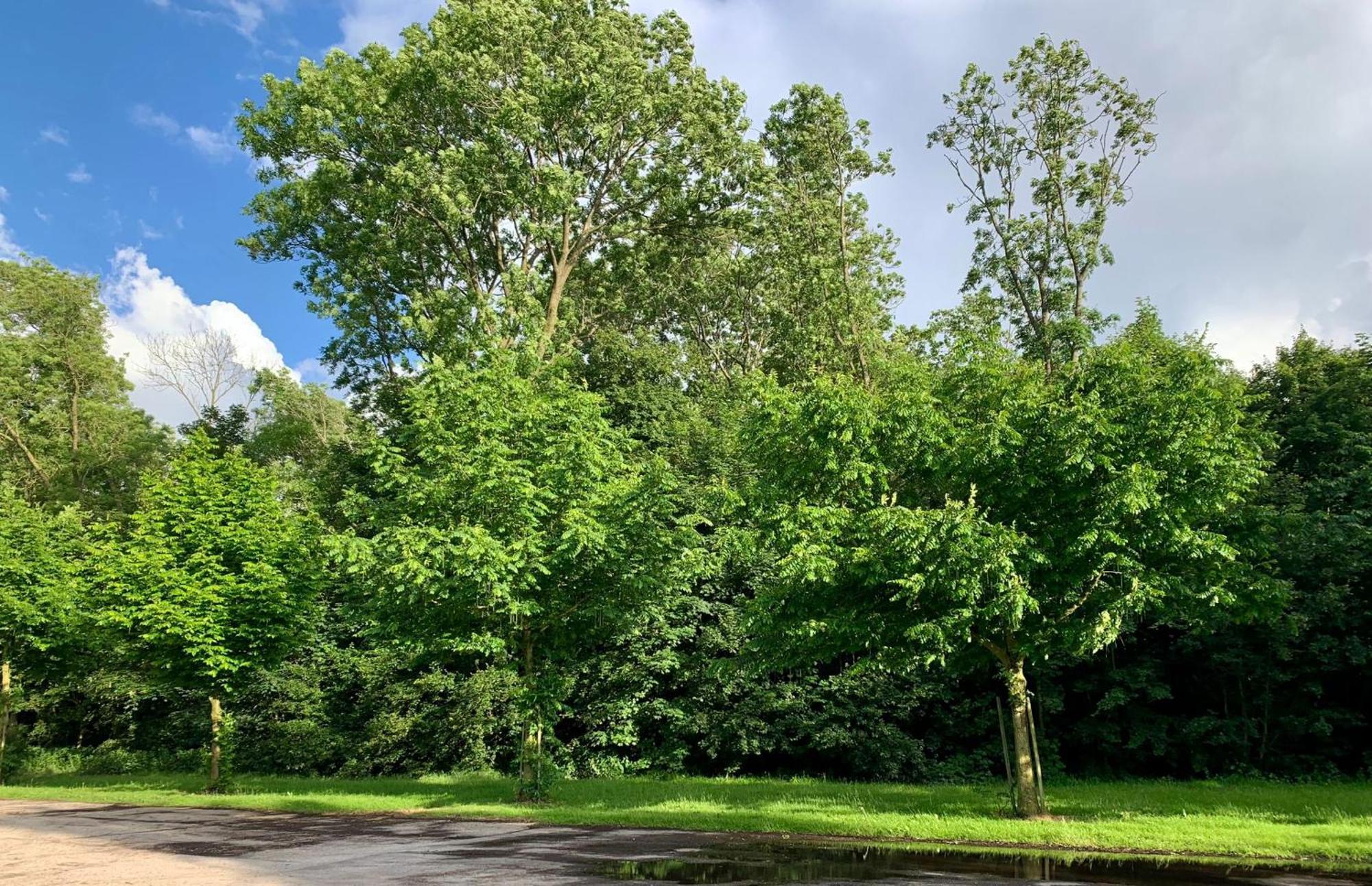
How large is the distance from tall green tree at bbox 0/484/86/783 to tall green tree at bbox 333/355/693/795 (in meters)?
13.6

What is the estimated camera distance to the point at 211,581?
72.1 feet

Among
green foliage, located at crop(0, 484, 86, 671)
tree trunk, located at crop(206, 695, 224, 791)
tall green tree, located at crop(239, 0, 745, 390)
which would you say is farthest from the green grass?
tall green tree, located at crop(239, 0, 745, 390)

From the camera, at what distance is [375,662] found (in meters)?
29.1

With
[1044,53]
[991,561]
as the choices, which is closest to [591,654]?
[991,561]

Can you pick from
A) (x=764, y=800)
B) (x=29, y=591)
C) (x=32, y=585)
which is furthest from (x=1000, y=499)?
(x=32, y=585)

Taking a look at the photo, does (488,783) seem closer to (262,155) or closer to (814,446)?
(814,446)

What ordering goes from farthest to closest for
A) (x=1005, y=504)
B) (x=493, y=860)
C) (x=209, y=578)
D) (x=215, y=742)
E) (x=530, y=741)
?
(x=215, y=742), (x=209, y=578), (x=530, y=741), (x=1005, y=504), (x=493, y=860)

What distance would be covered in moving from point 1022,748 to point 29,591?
29008mm

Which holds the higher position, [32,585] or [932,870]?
[32,585]

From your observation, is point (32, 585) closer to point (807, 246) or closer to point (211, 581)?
point (211, 581)

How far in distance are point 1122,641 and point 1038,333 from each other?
12.3 m

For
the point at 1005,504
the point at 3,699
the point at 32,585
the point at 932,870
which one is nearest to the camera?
the point at 932,870

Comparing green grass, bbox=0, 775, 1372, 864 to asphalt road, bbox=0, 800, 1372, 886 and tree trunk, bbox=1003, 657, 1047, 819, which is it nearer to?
tree trunk, bbox=1003, 657, 1047, 819

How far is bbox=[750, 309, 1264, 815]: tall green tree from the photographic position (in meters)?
14.0
